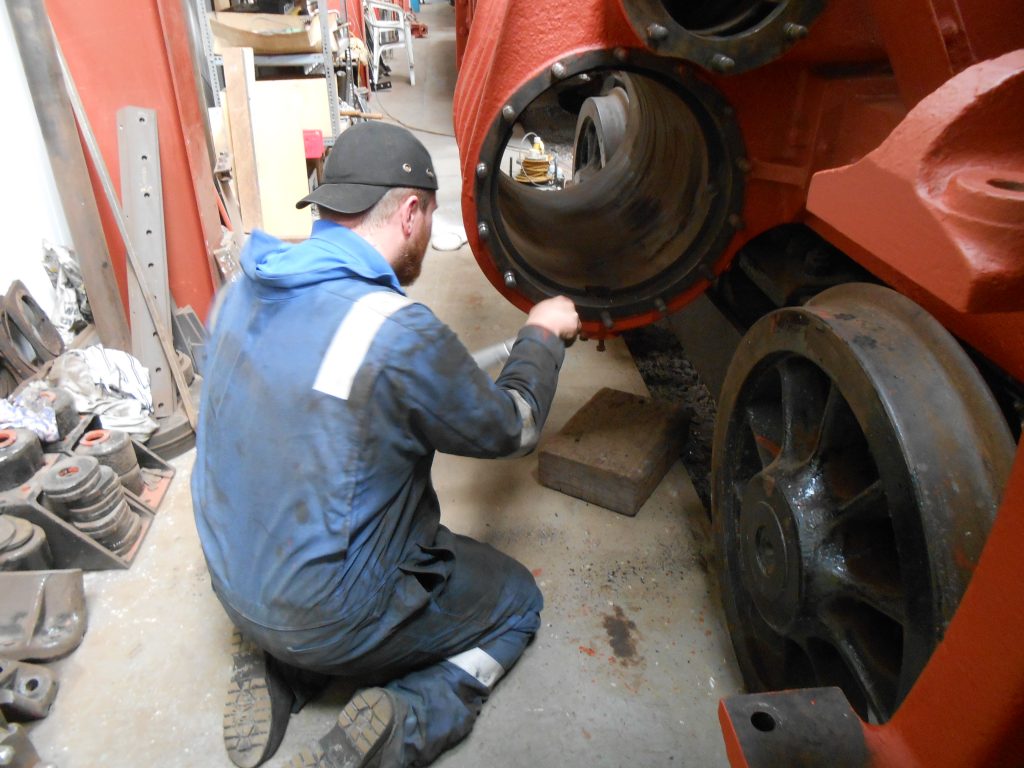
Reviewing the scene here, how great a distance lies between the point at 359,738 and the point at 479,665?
1.13ft

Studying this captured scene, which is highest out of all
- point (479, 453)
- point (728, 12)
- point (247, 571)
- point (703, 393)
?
point (728, 12)

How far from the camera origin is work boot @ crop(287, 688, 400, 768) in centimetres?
142

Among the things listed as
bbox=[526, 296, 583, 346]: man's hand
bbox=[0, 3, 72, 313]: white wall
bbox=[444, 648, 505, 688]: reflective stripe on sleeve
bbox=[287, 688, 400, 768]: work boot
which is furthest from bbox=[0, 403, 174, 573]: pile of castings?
bbox=[526, 296, 583, 346]: man's hand

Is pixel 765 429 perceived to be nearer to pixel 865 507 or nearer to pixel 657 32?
pixel 865 507

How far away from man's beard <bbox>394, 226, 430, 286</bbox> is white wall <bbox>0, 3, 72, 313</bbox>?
2.02 meters

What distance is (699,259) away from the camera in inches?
78.9

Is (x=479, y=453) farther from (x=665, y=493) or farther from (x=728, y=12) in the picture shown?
(x=728, y=12)

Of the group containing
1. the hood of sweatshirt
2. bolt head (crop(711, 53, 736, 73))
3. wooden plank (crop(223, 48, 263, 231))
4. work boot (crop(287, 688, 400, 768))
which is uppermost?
bolt head (crop(711, 53, 736, 73))

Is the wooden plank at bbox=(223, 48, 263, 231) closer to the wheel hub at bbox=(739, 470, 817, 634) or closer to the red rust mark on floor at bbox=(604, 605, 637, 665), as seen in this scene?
the red rust mark on floor at bbox=(604, 605, 637, 665)

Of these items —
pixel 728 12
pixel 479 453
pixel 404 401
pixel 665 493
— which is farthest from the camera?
pixel 665 493

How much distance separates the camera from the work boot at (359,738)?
4.64 feet

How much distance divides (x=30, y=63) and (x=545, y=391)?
2319mm

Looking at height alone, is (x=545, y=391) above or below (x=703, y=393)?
above

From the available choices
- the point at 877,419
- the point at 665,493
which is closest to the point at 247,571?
the point at 877,419
